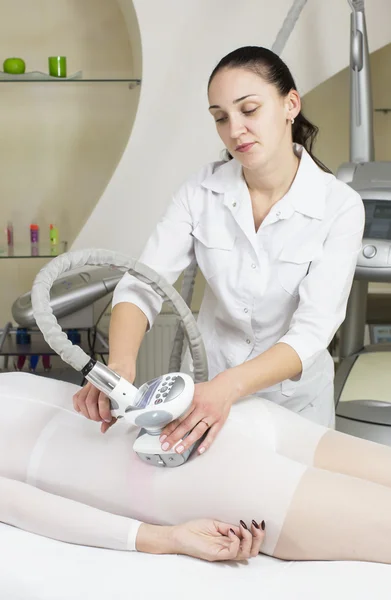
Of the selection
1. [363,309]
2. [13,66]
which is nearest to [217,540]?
[363,309]

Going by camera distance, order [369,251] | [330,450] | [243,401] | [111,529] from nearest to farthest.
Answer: [111,529], [330,450], [243,401], [369,251]

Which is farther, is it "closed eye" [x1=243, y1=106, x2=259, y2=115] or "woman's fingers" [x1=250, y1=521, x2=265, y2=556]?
"closed eye" [x1=243, y1=106, x2=259, y2=115]

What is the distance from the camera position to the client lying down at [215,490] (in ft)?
4.10

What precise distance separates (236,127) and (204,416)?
568mm

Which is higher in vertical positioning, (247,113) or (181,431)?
(247,113)

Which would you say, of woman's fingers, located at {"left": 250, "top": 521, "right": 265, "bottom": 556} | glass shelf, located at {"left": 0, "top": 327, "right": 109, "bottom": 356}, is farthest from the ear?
glass shelf, located at {"left": 0, "top": 327, "right": 109, "bottom": 356}

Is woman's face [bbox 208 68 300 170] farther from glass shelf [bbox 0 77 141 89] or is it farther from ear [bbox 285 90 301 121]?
glass shelf [bbox 0 77 141 89]

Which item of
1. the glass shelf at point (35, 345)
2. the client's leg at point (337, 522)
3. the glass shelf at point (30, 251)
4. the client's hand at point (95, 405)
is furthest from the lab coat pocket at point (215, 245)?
the glass shelf at point (30, 251)

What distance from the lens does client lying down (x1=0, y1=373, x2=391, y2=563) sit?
1250mm

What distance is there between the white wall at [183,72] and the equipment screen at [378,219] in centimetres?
86

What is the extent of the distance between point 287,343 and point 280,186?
37 centimetres

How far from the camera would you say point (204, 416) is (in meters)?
1.34

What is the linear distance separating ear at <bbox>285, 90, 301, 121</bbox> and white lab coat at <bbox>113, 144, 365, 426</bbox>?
0.09m

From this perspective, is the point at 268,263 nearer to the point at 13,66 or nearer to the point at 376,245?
the point at 376,245
